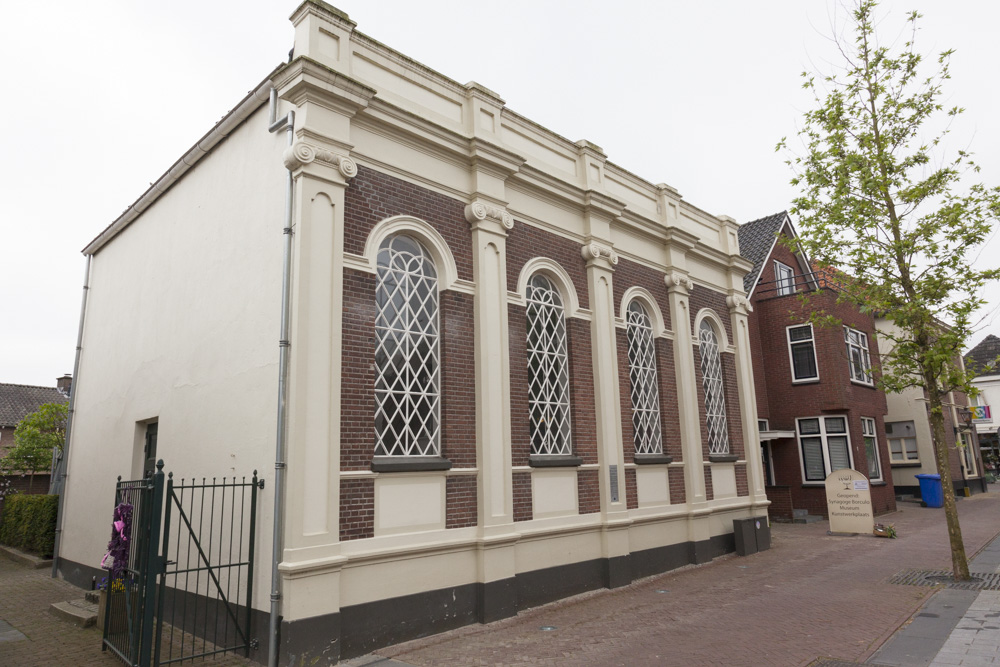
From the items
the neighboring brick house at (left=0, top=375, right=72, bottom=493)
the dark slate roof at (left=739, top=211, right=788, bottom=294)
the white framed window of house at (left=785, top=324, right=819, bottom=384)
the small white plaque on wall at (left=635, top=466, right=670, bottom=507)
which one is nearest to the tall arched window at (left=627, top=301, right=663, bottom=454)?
the small white plaque on wall at (left=635, top=466, right=670, bottom=507)

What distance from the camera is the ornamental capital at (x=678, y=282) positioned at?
43.8 feet

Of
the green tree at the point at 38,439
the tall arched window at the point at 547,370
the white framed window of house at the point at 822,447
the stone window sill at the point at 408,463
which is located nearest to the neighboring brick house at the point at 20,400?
the green tree at the point at 38,439

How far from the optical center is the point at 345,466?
725 centimetres

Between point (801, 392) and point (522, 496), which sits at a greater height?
point (801, 392)

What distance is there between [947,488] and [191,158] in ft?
41.6

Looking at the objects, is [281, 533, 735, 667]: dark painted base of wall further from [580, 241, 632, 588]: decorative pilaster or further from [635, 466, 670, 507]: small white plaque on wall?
[635, 466, 670, 507]: small white plaque on wall

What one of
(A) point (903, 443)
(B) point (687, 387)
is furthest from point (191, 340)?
(A) point (903, 443)

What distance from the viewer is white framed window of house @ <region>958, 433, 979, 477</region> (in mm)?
29016

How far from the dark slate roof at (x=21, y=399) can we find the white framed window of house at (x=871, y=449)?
1450 inches

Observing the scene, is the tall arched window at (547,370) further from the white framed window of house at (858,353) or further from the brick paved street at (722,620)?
the white framed window of house at (858,353)

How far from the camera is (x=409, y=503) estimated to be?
7.81 meters

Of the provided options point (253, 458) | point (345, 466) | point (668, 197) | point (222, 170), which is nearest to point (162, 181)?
point (222, 170)

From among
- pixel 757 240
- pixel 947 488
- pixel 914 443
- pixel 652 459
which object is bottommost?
pixel 947 488

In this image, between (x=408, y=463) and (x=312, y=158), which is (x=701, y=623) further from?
(x=312, y=158)
